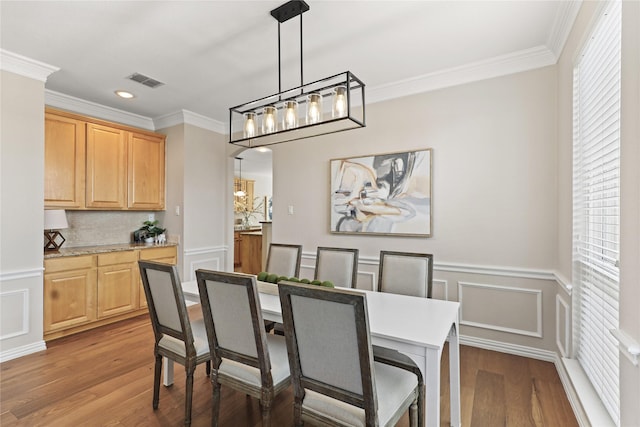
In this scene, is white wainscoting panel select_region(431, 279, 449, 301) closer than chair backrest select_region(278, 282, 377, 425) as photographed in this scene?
No

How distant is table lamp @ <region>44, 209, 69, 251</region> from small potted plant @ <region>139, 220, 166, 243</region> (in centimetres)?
95

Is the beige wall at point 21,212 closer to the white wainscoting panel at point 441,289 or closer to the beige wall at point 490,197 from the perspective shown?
the beige wall at point 490,197

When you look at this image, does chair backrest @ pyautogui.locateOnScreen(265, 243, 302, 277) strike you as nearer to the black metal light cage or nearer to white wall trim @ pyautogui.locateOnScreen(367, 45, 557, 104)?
the black metal light cage

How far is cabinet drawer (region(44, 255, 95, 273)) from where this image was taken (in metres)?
3.22

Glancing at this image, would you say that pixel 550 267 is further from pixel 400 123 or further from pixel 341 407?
pixel 341 407

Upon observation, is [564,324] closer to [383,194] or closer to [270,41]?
[383,194]

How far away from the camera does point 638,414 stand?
3.95ft

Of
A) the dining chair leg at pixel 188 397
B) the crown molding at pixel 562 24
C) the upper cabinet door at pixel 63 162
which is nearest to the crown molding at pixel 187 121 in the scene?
the upper cabinet door at pixel 63 162

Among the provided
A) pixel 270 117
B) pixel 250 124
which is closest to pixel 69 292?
pixel 250 124

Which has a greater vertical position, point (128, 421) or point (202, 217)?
point (202, 217)

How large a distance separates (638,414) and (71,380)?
3351 mm

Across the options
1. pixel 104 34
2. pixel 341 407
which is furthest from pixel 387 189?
pixel 104 34

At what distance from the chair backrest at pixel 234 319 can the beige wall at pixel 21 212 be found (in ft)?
7.73

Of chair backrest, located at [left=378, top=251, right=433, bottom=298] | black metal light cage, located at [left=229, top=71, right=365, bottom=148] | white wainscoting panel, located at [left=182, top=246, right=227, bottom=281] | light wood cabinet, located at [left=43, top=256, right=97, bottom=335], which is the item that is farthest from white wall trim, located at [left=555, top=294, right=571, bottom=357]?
light wood cabinet, located at [left=43, top=256, right=97, bottom=335]
